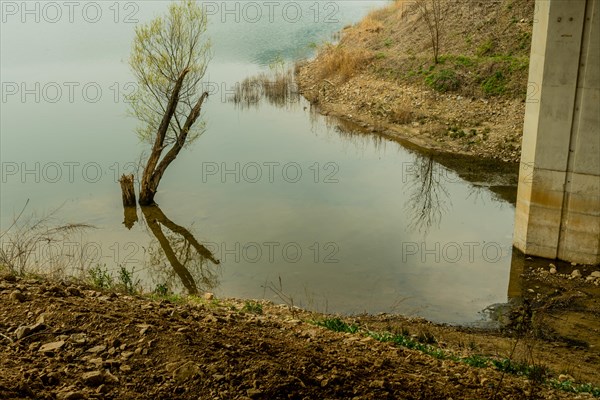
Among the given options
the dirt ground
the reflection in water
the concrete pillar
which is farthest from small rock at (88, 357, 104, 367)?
the concrete pillar

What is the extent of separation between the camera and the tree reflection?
17.1 m

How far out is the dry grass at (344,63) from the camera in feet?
99.7

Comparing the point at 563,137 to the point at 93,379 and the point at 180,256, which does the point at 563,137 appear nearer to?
the point at 180,256

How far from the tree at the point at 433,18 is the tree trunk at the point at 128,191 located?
14307 mm

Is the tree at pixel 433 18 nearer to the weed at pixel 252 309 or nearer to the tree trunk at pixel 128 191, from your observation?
the tree trunk at pixel 128 191

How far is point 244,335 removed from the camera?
699 cm

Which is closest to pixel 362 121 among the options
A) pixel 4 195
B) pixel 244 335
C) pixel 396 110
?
pixel 396 110

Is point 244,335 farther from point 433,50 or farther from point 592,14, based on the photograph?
point 433,50

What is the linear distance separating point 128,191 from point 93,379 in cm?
1326

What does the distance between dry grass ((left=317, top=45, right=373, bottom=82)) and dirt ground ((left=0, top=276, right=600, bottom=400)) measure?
2365 cm

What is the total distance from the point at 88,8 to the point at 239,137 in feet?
104

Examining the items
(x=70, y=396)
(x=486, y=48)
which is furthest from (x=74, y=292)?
(x=486, y=48)

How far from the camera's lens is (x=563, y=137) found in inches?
525

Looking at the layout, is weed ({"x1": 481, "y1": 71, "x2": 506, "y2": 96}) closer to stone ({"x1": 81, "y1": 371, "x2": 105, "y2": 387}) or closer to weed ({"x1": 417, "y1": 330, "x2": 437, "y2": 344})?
weed ({"x1": 417, "y1": 330, "x2": 437, "y2": 344})
